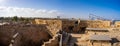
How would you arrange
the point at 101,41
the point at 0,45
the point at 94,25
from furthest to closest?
1. the point at 94,25
2. the point at 0,45
3. the point at 101,41

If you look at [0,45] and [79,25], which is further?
[79,25]

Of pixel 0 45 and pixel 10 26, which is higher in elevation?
pixel 10 26

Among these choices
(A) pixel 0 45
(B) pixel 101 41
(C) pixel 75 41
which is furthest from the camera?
(A) pixel 0 45

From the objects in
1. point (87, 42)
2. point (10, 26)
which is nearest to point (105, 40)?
point (87, 42)

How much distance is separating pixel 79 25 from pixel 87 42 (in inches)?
600

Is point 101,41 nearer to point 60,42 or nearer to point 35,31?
point 60,42

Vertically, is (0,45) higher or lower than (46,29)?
lower

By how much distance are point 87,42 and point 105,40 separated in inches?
60.8

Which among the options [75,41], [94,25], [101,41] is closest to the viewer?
[101,41]

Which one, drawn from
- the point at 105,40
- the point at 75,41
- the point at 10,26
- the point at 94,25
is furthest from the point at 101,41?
the point at 94,25

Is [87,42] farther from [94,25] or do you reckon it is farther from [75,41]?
[94,25]

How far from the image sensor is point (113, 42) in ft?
53.4

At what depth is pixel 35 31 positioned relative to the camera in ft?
70.6

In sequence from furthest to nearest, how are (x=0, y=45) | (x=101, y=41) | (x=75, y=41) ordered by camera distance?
(x=0, y=45), (x=75, y=41), (x=101, y=41)
